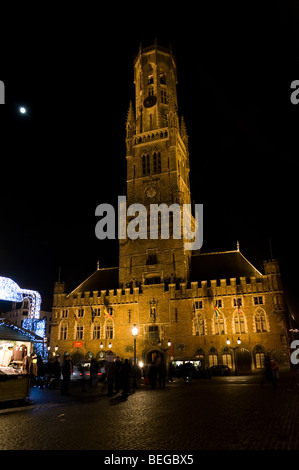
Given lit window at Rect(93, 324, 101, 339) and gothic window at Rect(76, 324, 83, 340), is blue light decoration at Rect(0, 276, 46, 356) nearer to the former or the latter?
lit window at Rect(93, 324, 101, 339)

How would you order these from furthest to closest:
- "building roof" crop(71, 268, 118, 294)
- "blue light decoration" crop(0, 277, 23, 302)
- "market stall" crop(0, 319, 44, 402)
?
"building roof" crop(71, 268, 118, 294), "blue light decoration" crop(0, 277, 23, 302), "market stall" crop(0, 319, 44, 402)

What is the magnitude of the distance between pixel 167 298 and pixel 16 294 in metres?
17.2

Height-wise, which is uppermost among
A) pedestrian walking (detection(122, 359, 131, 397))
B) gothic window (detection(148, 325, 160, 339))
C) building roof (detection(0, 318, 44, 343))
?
gothic window (detection(148, 325, 160, 339))

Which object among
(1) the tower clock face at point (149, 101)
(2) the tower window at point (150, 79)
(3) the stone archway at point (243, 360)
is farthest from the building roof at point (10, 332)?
(2) the tower window at point (150, 79)

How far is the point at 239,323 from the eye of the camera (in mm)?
37656

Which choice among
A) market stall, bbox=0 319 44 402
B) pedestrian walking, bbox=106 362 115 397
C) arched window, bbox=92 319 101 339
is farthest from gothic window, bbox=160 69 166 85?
pedestrian walking, bbox=106 362 115 397

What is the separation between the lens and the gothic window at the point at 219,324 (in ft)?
125

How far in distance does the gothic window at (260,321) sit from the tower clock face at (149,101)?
113 feet

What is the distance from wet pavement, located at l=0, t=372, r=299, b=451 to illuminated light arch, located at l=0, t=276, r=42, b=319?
19133mm

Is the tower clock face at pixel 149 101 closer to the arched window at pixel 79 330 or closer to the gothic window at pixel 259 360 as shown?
A: the arched window at pixel 79 330

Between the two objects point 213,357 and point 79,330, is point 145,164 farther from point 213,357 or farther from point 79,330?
Result: point 213,357

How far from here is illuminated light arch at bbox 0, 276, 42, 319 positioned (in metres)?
30.1
